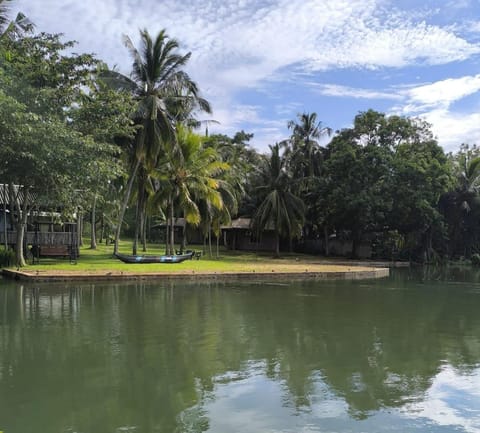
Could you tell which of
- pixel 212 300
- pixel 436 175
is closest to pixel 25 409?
pixel 212 300

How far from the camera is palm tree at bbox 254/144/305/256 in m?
34.5

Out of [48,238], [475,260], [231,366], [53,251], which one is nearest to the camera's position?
[231,366]

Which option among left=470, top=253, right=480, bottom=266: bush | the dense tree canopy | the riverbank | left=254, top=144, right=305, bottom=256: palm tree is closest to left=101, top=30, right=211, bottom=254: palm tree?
the dense tree canopy

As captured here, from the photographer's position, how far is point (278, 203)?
1361 inches

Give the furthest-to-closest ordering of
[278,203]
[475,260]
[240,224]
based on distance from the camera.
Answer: [240,224], [475,260], [278,203]

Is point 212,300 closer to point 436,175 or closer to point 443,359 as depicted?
point 443,359

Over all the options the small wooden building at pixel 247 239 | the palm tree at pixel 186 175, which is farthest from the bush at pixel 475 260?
the palm tree at pixel 186 175

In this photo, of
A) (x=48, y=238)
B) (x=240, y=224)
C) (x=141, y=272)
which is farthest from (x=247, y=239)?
(x=141, y=272)

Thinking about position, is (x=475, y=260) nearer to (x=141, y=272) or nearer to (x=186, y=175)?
(x=186, y=175)

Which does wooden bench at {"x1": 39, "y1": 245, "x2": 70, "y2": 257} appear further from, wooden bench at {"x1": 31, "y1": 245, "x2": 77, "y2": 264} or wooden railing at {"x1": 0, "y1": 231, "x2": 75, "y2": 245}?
wooden railing at {"x1": 0, "y1": 231, "x2": 75, "y2": 245}

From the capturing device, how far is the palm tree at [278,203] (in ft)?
113

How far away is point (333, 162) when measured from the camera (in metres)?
36.2

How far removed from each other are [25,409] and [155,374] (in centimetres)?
189

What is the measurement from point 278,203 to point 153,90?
12.9 metres
